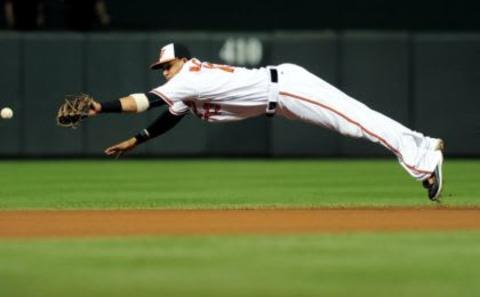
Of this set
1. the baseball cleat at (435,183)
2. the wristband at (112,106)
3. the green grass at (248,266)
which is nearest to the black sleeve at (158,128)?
the wristband at (112,106)

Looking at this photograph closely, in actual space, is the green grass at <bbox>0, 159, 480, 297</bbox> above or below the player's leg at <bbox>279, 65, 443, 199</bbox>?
below

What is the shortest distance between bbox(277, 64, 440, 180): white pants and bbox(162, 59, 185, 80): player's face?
31.0 inches

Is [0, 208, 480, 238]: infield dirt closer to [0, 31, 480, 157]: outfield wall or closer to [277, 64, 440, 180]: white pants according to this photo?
[277, 64, 440, 180]: white pants

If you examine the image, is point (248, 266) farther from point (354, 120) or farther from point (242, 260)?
point (354, 120)

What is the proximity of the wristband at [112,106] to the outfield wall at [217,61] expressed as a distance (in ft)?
29.1

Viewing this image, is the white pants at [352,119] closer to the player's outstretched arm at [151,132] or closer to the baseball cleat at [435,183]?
the baseball cleat at [435,183]

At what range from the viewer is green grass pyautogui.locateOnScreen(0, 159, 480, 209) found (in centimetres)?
979

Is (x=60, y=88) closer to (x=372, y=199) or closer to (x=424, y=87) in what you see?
(x=424, y=87)

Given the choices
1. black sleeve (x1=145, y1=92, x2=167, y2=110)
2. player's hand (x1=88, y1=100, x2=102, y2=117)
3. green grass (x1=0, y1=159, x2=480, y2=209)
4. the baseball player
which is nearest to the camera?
player's hand (x1=88, y1=100, x2=102, y2=117)

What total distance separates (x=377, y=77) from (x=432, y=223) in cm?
975

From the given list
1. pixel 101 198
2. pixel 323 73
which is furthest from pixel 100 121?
pixel 101 198

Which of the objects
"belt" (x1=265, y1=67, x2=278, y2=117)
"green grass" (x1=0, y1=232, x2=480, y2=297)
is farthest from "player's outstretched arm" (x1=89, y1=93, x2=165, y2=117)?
"green grass" (x1=0, y1=232, x2=480, y2=297)

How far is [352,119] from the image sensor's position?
8500 millimetres

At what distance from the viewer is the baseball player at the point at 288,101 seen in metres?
8.46
